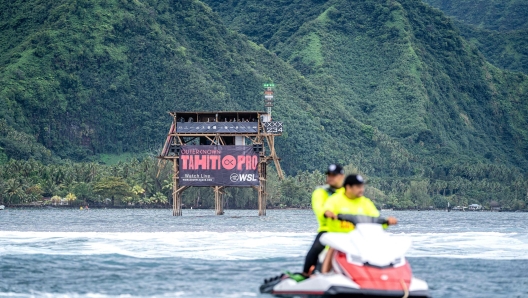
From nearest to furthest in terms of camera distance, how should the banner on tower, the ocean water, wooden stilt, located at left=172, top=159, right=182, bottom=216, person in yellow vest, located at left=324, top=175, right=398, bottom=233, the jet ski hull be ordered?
the jet ski hull < person in yellow vest, located at left=324, top=175, right=398, bottom=233 < the ocean water < the banner on tower < wooden stilt, located at left=172, top=159, right=182, bottom=216

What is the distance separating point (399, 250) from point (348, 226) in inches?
46.6

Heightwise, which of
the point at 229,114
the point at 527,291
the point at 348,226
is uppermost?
the point at 229,114

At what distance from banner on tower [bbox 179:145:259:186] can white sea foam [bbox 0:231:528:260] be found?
2885 cm

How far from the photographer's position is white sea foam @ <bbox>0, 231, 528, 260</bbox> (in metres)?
29.2

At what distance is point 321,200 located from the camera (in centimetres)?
1616

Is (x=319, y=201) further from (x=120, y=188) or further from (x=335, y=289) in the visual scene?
(x=120, y=188)

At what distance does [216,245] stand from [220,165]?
1400 inches

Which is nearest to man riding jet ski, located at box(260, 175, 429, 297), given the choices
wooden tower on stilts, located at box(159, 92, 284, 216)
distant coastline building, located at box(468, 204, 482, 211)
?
wooden tower on stilts, located at box(159, 92, 284, 216)

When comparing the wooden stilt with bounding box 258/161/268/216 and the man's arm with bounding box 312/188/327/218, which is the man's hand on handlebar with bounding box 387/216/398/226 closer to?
the man's arm with bounding box 312/188/327/218

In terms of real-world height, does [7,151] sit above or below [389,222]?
above

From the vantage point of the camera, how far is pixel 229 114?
69.9 metres

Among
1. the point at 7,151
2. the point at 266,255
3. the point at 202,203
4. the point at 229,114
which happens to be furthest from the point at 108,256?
the point at 7,151

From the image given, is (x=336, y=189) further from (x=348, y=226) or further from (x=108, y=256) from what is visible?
(x=108, y=256)

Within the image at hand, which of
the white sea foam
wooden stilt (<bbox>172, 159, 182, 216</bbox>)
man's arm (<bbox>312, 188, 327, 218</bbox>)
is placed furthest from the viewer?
wooden stilt (<bbox>172, 159, 182, 216</bbox>)
